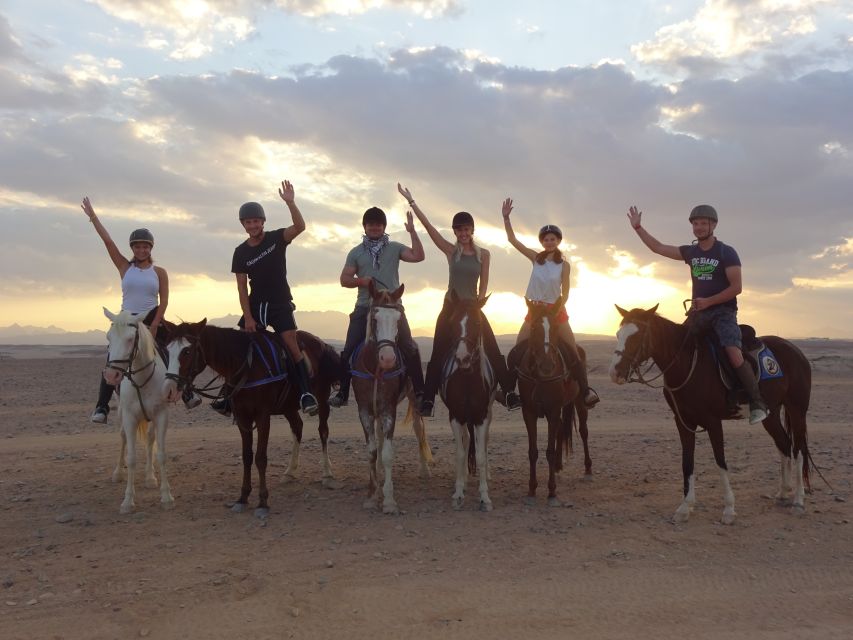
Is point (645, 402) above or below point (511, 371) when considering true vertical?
below

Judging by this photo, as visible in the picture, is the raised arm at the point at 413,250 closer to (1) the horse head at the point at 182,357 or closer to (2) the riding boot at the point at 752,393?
(1) the horse head at the point at 182,357

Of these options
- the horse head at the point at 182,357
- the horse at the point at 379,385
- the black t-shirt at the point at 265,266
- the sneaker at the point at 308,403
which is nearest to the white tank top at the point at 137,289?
the black t-shirt at the point at 265,266

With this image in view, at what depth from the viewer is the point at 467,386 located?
8.64 meters

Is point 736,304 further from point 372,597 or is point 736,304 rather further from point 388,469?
point 372,597

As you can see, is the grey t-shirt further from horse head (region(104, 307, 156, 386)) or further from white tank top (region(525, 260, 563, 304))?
horse head (region(104, 307, 156, 386))

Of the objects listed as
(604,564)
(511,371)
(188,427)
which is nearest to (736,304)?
(511,371)

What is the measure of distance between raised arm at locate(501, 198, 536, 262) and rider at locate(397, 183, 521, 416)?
58 centimetres

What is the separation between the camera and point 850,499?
29.1 ft

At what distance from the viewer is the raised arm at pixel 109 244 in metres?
9.30

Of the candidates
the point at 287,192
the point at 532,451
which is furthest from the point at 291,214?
the point at 532,451

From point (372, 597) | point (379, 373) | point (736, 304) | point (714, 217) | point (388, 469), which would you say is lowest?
point (372, 597)

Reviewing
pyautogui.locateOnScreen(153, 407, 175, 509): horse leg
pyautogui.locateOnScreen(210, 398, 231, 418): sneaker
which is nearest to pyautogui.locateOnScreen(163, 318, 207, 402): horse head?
pyautogui.locateOnScreen(210, 398, 231, 418): sneaker

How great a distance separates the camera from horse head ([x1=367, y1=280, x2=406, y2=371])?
25.2ft

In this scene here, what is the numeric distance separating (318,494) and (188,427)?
8.08 m
